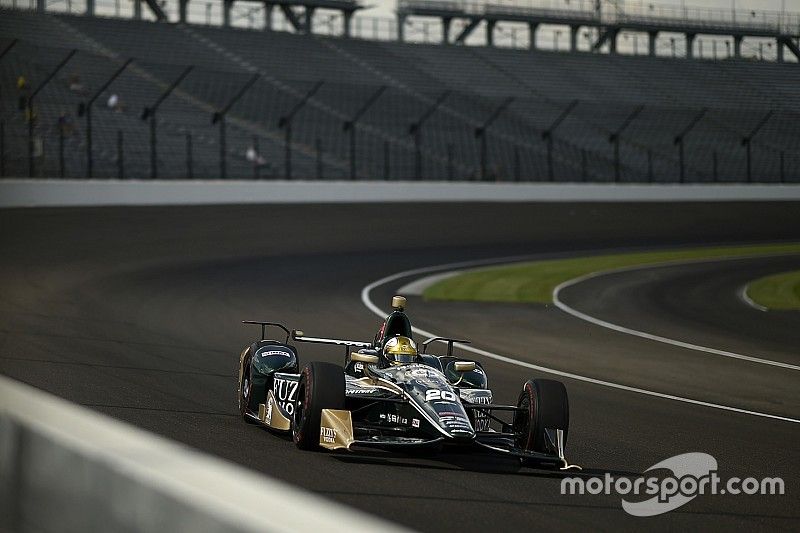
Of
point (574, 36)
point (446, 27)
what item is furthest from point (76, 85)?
point (574, 36)

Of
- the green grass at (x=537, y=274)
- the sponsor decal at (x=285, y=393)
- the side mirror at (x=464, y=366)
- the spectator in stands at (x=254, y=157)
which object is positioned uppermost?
the side mirror at (x=464, y=366)

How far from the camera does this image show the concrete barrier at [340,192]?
32.5m

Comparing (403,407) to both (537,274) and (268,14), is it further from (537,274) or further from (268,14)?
(268,14)

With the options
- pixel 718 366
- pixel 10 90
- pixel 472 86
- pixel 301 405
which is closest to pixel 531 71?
pixel 472 86

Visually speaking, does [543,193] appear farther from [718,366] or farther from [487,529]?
[487,529]

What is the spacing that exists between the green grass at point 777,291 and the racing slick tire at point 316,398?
15446mm

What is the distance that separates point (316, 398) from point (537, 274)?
764 inches

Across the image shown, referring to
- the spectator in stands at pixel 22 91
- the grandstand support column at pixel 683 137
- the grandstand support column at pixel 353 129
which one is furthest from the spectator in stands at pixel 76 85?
the grandstand support column at pixel 683 137

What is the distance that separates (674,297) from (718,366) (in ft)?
29.2

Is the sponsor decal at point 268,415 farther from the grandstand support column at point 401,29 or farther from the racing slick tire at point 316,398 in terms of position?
the grandstand support column at point 401,29

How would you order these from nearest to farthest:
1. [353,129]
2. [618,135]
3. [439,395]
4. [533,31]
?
[439,395]
[353,129]
[618,135]
[533,31]

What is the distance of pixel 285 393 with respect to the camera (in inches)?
407

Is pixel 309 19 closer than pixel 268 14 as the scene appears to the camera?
No

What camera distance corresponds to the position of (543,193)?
42.1m
